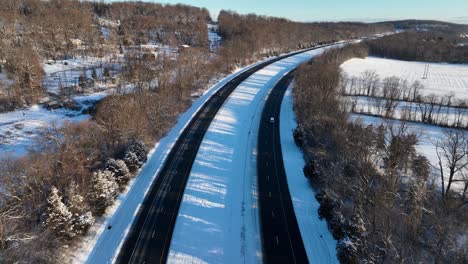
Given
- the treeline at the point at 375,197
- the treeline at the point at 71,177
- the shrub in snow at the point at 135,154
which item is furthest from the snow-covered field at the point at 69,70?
the treeline at the point at 375,197

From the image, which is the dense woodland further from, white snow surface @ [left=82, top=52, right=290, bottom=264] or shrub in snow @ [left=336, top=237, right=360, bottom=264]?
shrub in snow @ [left=336, top=237, right=360, bottom=264]

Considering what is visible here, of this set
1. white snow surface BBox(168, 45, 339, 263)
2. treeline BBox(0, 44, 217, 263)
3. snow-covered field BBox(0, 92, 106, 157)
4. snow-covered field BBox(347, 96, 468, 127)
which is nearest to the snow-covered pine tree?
treeline BBox(0, 44, 217, 263)

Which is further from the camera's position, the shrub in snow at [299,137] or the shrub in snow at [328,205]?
the shrub in snow at [299,137]

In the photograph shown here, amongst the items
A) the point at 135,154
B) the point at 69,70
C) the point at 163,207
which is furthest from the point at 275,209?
the point at 69,70

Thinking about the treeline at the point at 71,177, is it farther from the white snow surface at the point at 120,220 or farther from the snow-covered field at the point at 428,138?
the snow-covered field at the point at 428,138

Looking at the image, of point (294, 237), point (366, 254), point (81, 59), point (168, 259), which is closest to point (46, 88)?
point (81, 59)

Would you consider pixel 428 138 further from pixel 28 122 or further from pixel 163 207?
pixel 28 122
